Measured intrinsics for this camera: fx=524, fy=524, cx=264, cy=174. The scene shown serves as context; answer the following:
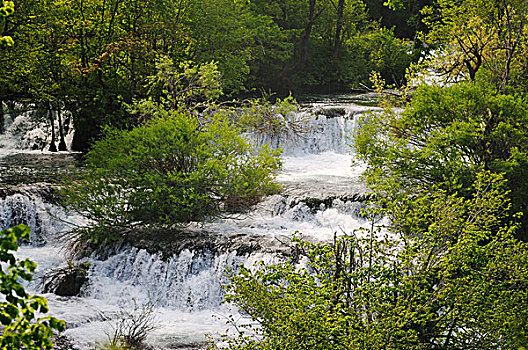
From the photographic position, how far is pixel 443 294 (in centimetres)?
424

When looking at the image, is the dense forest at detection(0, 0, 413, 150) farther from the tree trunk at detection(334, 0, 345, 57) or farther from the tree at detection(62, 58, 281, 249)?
the tree trunk at detection(334, 0, 345, 57)

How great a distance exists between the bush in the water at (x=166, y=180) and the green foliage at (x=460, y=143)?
228 cm

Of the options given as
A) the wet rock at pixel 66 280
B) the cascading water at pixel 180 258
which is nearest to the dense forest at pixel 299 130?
the cascading water at pixel 180 258

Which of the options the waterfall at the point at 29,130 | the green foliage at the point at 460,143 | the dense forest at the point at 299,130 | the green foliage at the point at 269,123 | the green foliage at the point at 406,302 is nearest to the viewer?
the green foliage at the point at 406,302

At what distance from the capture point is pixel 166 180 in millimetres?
8906

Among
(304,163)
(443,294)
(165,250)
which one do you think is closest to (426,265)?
(443,294)

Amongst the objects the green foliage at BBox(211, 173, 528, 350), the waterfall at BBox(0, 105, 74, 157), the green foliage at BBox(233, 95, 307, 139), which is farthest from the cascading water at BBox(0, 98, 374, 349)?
the waterfall at BBox(0, 105, 74, 157)

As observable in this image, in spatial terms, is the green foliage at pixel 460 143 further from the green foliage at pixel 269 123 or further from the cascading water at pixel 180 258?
the green foliage at pixel 269 123

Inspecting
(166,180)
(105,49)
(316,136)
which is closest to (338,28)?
(316,136)

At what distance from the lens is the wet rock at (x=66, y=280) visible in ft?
25.8

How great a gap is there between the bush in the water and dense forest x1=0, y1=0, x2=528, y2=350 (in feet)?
0.12

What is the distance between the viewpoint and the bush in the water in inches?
346

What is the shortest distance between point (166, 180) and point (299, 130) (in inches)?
305

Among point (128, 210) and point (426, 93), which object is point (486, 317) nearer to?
point (426, 93)
